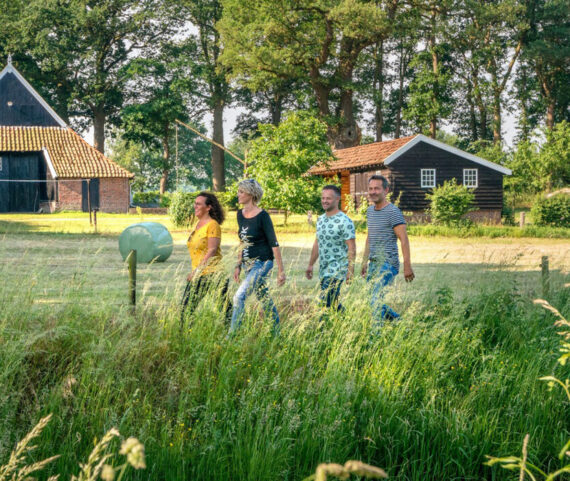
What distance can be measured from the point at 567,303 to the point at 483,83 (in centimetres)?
4364

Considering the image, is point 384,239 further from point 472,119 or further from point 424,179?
point 472,119

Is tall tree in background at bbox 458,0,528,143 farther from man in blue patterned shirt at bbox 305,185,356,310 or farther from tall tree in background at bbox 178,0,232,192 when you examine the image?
man in blue patterned shirt at bbox 305,185,356,310

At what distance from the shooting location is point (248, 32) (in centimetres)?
3916

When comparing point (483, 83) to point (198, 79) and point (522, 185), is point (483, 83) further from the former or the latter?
point (198, 79)

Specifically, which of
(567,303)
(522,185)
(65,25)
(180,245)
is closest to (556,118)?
(522,185)

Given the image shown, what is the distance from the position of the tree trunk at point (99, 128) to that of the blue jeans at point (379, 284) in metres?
44.5

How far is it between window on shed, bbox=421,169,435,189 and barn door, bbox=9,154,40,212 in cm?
2106

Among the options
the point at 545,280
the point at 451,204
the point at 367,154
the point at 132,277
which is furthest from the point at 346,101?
the point at 132,277

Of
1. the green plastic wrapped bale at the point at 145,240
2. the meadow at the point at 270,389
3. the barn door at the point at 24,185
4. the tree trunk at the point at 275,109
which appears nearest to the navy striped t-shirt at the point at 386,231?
the meadow at the point at 270,389

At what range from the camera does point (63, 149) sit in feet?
127

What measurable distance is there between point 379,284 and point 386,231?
0.83m

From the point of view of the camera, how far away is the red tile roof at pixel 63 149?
124 ft

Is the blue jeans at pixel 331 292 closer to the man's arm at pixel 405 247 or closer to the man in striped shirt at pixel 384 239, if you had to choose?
the man in striped shirt at pixel 384 239

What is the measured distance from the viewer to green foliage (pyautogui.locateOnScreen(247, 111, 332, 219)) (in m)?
26.8
